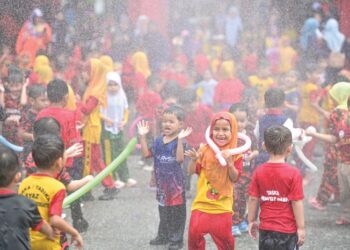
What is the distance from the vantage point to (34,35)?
15422mm

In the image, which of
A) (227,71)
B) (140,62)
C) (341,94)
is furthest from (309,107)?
(140,62)

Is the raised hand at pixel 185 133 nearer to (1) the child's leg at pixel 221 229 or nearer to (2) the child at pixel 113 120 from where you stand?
(1) the child's leg at pixel 221 229

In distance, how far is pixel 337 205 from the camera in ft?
30.9

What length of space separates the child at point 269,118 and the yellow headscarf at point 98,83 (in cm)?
249

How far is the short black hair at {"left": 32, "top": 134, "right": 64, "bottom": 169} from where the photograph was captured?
16.8 ft

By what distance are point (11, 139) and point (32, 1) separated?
6014 mm

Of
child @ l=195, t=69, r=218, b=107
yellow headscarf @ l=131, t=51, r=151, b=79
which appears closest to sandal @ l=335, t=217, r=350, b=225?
child @ l=195, t=69, r=218, b=107

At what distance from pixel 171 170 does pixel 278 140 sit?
177 centimetres

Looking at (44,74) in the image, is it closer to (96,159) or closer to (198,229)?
(96,159)

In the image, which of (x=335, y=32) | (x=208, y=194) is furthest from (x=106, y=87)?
(x=335, y=32)

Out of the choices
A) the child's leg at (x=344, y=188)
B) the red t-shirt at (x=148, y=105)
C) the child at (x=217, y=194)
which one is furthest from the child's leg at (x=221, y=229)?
the red t-shirt at (x=148, y=105)

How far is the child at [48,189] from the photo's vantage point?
5035 mm

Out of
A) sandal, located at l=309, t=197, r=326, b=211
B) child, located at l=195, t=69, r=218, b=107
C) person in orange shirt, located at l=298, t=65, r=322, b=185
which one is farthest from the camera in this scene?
child, located at l=195, t=69, r=218, b=107

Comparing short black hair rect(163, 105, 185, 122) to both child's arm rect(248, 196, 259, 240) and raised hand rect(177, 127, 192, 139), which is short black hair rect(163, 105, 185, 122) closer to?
raised hand rect(177, 127, 192, 139)
